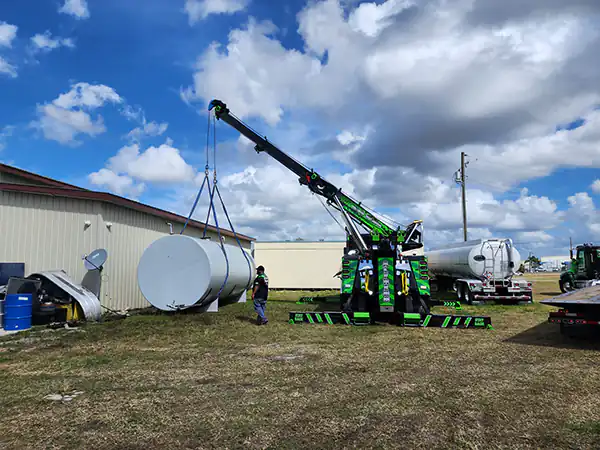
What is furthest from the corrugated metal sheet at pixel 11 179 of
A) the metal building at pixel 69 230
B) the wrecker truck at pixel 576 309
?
the wrecker truck at pixel 576 309

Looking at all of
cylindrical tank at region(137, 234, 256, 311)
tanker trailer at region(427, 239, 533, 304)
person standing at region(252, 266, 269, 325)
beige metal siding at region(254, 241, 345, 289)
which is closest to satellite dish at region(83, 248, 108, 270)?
cylindrical tank at region(137, 234, 256, 311)

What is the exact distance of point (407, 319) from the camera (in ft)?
39.9

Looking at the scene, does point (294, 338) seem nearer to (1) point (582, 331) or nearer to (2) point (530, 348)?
(2) point (530, 348)

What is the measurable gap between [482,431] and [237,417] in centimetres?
264

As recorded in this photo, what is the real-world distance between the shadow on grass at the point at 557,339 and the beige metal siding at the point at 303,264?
17780 millimetres

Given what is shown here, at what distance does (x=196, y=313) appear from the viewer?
14.7 meters

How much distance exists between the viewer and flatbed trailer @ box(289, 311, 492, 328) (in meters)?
11.9

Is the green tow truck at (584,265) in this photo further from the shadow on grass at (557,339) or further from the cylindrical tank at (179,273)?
the cylindrical tank at (179,273)

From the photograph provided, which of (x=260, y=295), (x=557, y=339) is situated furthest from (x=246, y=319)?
(x=557, y=339)

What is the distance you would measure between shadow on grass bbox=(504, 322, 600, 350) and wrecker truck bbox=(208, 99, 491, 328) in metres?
1.15

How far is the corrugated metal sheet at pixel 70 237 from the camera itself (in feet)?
44.0

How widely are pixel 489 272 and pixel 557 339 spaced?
9198mm

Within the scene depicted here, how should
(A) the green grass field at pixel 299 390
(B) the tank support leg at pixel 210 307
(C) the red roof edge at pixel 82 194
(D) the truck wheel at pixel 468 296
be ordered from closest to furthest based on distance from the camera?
(A) the green grass field at pixel 299 390 < (C) the red roof edge at pixel 82 194 < (B) the tank support leg at pixel 210 307 < (D) the truck wheel at pixel 468 296

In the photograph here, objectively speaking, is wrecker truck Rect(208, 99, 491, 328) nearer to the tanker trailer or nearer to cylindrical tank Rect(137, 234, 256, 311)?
cylindrical tank Rect(137, 234, 256, 311)
